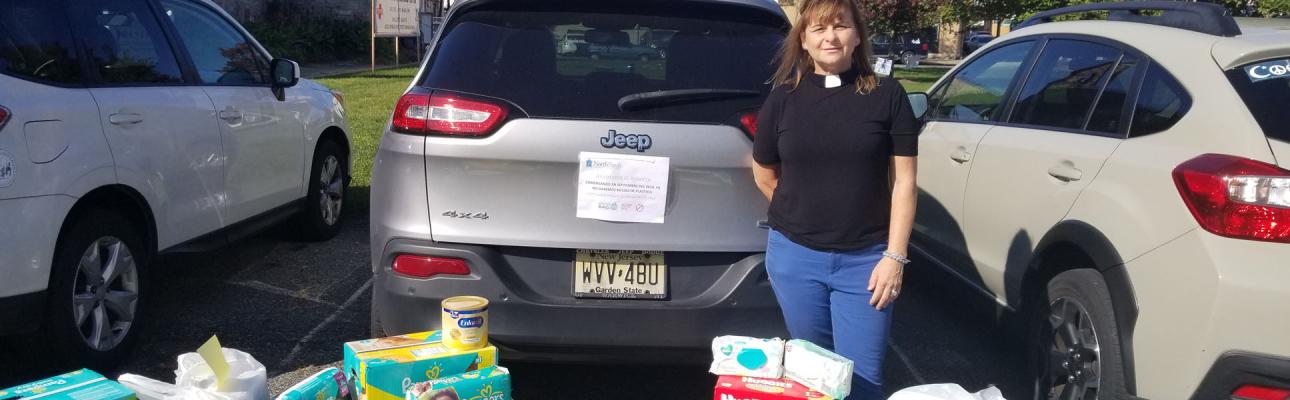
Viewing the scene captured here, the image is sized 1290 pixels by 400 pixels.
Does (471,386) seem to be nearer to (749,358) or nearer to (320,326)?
(749,358)

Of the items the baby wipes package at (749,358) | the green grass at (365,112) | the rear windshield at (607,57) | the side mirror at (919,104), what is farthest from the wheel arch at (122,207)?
the side mirror at (919,104)

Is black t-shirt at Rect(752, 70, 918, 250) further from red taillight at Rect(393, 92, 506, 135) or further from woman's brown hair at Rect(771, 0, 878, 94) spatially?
red taillight at Rect(393, 92, 506, 135)

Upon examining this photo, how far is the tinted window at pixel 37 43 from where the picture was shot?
373 centimetres

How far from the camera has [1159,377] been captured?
3.01 meters

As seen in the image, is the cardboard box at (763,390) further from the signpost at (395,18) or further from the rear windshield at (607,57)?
the signpost at (395,18)

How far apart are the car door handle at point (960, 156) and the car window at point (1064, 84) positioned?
0.24 meters

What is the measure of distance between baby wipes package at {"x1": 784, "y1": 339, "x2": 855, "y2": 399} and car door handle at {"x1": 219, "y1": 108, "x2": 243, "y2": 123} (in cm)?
358

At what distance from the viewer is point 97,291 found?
4.07 metres

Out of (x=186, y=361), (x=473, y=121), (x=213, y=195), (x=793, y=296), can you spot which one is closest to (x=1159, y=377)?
(x=793, y=296)

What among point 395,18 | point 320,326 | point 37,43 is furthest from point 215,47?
point 395,18

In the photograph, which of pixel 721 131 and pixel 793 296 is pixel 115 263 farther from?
pixel 793 296

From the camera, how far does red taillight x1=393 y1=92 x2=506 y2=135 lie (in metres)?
3.28

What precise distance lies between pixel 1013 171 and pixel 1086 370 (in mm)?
923

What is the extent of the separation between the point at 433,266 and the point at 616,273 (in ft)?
1.89
